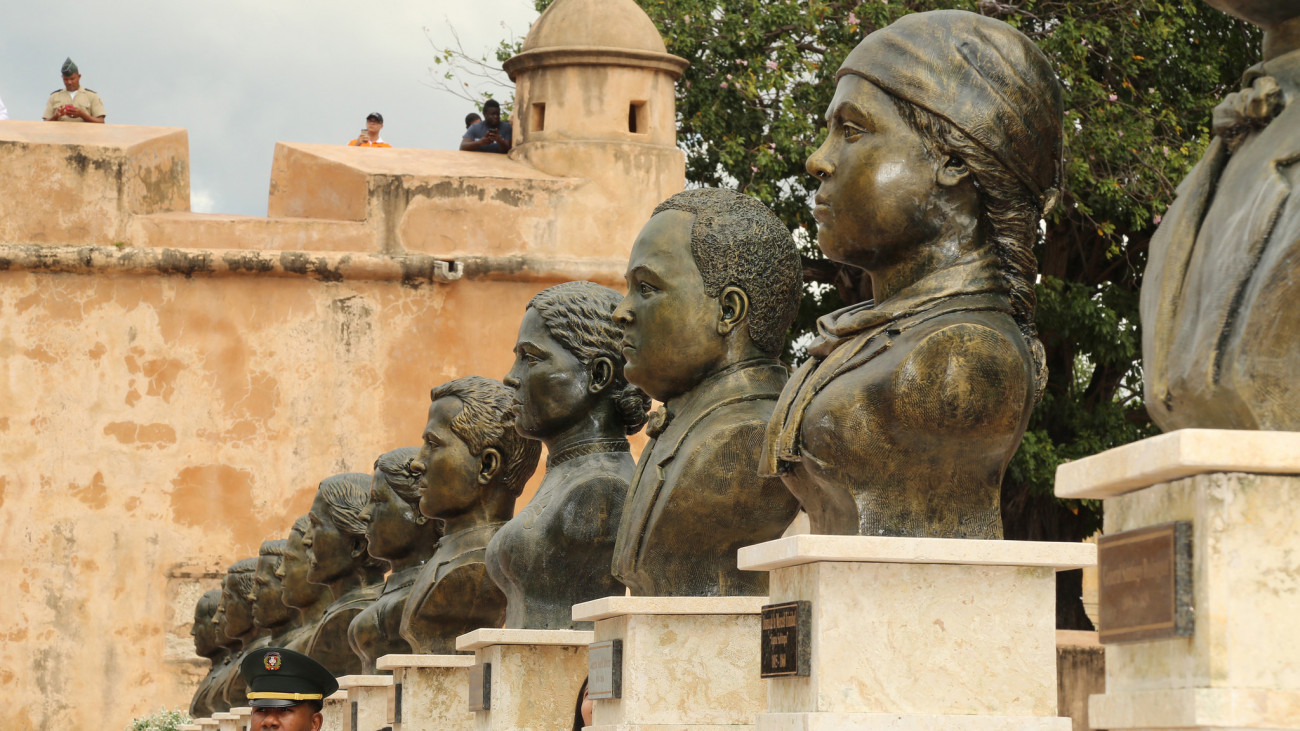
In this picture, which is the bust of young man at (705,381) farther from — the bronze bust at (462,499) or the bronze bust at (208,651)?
the bronze bust at (208,651)

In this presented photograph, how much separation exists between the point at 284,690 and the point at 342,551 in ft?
14.3

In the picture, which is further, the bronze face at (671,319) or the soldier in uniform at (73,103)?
the soldier in uniform at (73,103)

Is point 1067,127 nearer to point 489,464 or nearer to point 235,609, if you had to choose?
point 235,609

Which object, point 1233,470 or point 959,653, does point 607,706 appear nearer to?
point 959,653

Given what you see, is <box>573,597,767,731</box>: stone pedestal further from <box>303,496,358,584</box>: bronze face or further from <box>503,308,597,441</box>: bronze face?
<box>303,496,358,584</box>: bronze face

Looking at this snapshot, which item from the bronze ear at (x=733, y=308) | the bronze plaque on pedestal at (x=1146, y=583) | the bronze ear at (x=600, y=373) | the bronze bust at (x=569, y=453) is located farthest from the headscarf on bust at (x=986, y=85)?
the bronze ear at (x=600, y=373)

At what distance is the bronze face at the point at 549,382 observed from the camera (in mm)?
6523

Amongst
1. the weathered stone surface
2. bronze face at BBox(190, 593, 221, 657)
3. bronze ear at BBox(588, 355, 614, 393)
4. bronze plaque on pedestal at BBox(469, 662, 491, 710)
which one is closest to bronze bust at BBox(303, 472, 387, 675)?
bronze plaque on pedestal at BBox(469, 662, 491, 710)

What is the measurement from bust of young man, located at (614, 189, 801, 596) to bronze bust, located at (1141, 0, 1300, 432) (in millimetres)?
1950

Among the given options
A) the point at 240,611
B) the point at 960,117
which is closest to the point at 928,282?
the point at 960,117

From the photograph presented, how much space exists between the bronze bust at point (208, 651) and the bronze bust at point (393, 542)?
5195 mm

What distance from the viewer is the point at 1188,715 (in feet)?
9.58

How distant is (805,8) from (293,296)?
216 inches

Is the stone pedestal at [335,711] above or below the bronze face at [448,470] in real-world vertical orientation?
below
